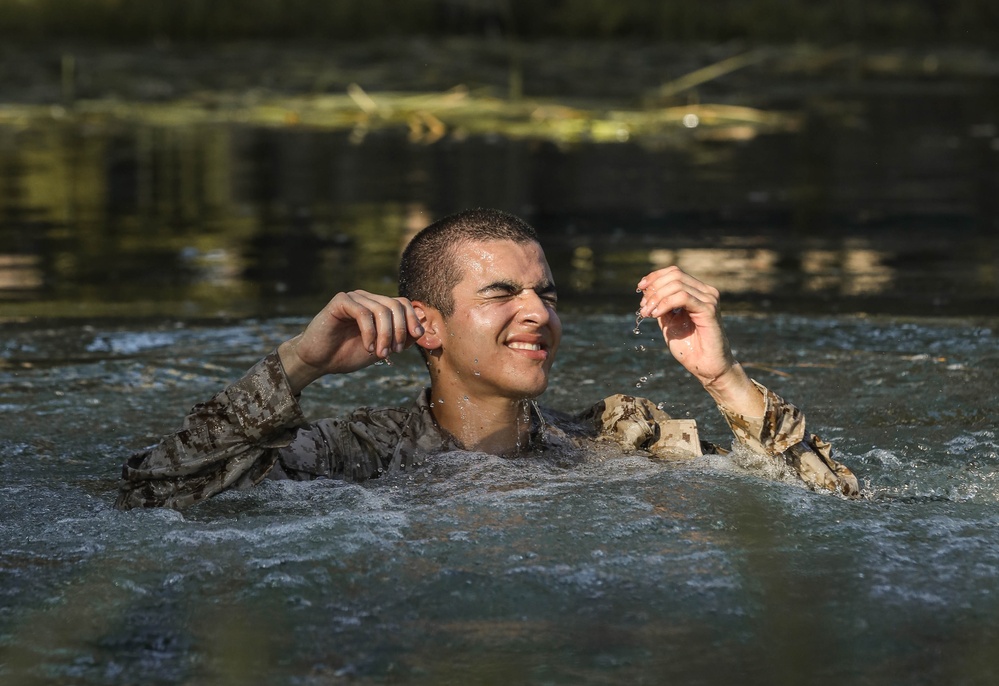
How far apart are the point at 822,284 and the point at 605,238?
7.48 ft

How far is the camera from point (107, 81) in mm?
23953

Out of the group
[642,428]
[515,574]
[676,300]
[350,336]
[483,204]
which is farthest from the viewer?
[483,204]

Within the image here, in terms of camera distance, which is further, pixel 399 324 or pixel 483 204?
pixel 483 204

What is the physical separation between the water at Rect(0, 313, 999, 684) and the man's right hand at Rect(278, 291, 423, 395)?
436 mm

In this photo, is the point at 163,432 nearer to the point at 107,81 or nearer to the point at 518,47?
the point at 107,81

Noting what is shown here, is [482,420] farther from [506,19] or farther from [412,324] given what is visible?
[506,19]

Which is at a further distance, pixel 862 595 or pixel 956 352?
pixel 956 352

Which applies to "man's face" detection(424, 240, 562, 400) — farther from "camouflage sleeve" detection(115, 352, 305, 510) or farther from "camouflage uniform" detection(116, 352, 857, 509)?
"camouflage sleeve" detection(115, 352, 305, 510)

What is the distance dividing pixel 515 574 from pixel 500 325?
2.90 feet

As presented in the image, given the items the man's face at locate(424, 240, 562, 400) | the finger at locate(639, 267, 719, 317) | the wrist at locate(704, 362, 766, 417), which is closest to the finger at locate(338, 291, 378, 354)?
the man's face at locate(424, 240, 562, 400)

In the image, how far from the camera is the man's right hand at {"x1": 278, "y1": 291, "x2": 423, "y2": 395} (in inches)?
178

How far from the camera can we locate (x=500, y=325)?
16.5ft

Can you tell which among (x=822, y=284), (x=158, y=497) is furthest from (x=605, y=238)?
(x=158, y=497)

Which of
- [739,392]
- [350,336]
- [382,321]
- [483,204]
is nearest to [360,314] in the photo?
[382,321]
